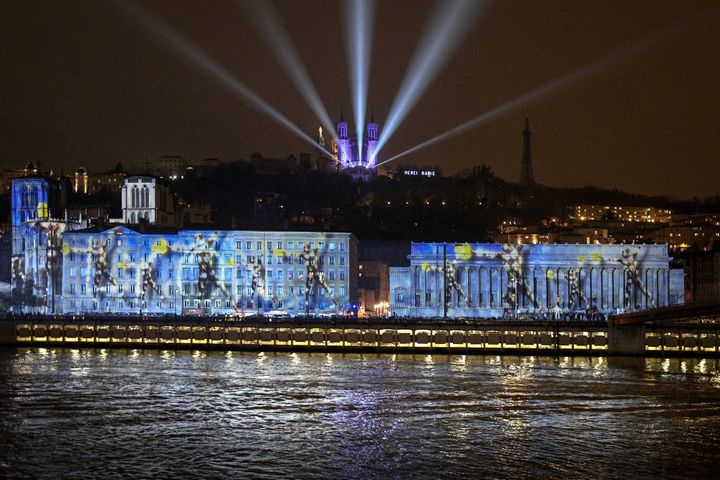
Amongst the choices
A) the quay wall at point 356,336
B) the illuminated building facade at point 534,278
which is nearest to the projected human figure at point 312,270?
the illuminated building facade at point 534,278

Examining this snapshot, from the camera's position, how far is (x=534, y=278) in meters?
112

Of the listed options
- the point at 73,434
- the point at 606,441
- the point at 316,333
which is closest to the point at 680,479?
the point at 606,441

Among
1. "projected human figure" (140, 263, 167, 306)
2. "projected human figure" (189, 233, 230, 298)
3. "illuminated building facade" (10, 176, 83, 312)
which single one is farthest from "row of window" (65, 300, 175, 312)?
"illuminated building facade" (10, 176, 83, 312)

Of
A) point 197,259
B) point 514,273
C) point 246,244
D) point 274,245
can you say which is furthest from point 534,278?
point 197,259

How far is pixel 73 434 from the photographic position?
135ft

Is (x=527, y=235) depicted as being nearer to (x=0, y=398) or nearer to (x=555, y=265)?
(x=555, y=265)

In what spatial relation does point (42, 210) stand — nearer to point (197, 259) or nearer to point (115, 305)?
point (115, 305)

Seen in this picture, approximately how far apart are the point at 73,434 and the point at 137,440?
9.93 feet

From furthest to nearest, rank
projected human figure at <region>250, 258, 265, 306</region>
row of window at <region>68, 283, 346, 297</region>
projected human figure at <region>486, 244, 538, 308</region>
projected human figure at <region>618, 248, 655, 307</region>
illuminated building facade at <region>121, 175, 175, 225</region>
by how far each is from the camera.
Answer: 1. illuminated building facade at <region>121, 175, 175, 225</region>
2. projected human figure at <region>486, 244, 538, 308</region>
3. projected human figure at <region>618, 248, 655, 307</region>
4. projected human figure at <region>250, 258, 265, 306</region>
5. row of window at <region>68, 283, 346, 297</region>

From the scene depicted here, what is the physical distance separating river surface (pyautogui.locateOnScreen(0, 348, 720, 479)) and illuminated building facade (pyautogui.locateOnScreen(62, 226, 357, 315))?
36.6m

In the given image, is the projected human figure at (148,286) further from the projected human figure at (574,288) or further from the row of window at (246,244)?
the projected human figure at (574,288)

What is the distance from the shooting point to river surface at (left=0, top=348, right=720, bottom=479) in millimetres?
35719

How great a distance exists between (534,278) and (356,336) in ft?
124

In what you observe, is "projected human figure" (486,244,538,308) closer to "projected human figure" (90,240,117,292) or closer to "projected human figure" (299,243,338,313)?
"projected human figure" (299,243,338,313)
